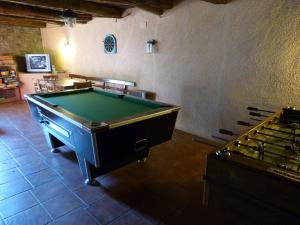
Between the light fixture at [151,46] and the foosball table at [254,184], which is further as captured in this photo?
the light fixture at [151,46]

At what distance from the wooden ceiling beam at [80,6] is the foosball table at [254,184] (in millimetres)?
3565

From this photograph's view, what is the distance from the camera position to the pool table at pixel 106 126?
1.99m

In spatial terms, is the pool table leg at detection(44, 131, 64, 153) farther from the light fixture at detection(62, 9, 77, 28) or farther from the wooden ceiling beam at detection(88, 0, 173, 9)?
the wooden ceiling beam at detection(88, 0, 173, 9)

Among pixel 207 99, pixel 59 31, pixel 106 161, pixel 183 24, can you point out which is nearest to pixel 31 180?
pixel 106 161

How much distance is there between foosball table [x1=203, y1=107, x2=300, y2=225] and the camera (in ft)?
3.35

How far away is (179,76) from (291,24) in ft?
5.98

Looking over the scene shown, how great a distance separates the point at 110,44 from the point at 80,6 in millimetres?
1383

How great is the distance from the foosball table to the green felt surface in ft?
4.15

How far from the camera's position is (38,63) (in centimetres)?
676

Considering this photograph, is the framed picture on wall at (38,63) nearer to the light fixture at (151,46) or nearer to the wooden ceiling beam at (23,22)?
the wooden ceiling beam at (23,22)

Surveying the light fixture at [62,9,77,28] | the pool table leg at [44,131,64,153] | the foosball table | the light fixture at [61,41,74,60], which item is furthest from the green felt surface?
the light fixture at [61,41,74,60]

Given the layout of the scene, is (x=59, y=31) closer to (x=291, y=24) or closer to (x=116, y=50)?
(x=116, y=50)

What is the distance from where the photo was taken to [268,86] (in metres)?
2.88

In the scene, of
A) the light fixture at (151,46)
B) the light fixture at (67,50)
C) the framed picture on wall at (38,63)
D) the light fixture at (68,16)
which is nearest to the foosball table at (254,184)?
the light fixture at (68,16)
